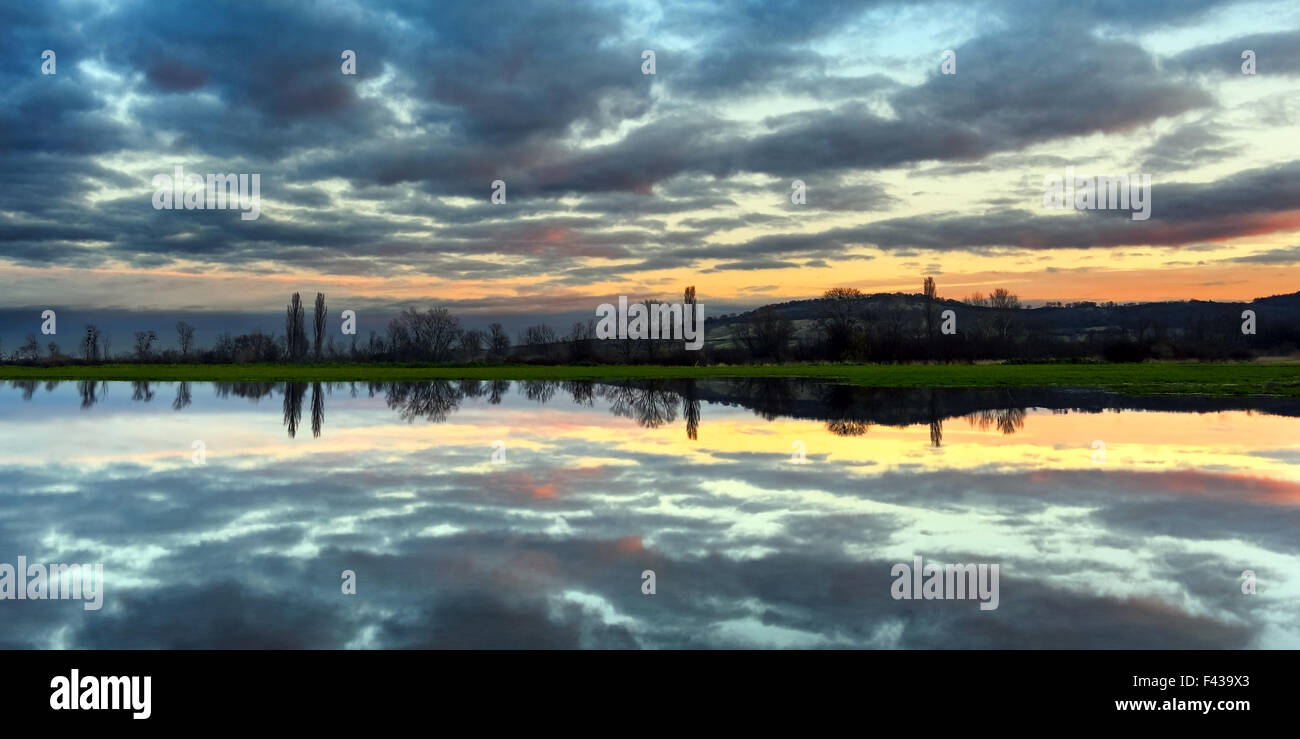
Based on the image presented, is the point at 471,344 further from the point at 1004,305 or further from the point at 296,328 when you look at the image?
the point at 1004,305

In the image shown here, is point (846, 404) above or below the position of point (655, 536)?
above

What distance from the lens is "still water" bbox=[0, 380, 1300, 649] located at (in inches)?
262

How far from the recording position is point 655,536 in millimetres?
9945

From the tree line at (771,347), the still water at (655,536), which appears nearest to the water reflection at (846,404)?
the still water at (655,536)

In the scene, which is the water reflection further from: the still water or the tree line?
the tree line

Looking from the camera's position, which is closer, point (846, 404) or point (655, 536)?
point (655, 536)

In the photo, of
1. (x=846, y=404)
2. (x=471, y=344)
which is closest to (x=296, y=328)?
(x=471, y=344)

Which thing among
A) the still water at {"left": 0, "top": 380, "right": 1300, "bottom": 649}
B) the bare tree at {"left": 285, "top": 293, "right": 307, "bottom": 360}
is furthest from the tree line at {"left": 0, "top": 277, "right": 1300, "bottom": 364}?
the still water at {"left": 0, "top": 380, "right": 1300, "bottom": 649}

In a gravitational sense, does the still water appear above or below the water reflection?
below

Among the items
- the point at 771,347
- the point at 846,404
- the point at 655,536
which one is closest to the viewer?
the point at 655,536

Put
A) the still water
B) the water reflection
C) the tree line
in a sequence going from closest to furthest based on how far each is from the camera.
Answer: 1. the still water
2. the water reflection
3. the tree line

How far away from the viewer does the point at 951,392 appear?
4197cm
